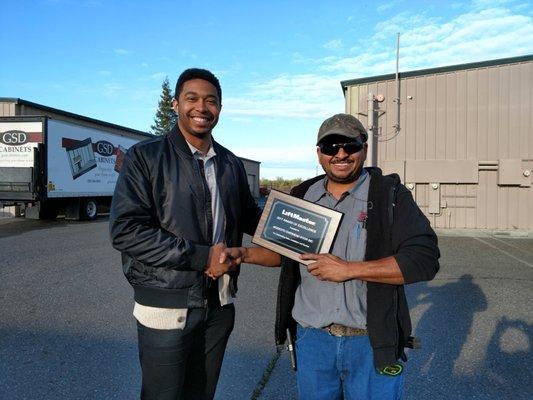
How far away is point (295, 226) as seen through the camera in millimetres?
2340

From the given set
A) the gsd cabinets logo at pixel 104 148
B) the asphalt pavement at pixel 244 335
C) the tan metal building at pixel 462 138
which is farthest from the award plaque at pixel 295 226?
the gsd cabinets logo at pixel 104 148

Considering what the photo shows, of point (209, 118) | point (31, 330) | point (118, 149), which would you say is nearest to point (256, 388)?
point (209, 118)

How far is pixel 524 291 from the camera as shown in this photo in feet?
22.8

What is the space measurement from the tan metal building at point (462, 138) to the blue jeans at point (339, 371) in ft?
49.9

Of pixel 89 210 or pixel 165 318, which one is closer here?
pixel 165 318

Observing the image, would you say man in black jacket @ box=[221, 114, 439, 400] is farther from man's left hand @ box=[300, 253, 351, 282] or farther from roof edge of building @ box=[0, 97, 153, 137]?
roof edge of building @ box=[0, 97, 153, 137]

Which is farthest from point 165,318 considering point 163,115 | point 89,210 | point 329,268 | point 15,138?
point 163,115

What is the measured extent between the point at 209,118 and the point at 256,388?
2.32 meters

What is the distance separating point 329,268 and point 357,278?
5.4 inches

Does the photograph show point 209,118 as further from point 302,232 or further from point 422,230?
point 422,230

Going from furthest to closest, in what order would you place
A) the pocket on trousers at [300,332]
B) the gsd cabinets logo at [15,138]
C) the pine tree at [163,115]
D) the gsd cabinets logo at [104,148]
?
the pine tree at [163,115] → the gsd cabinets logo at [104,148] → the gsd cabinets logo at [15,138] → the pocket on trousers at [300,332]

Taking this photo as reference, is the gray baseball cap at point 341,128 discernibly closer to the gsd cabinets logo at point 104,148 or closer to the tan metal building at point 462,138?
the tan metal building at point 462,138

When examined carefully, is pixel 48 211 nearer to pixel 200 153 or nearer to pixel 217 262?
pixel 200 153

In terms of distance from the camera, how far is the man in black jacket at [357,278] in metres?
2.09
